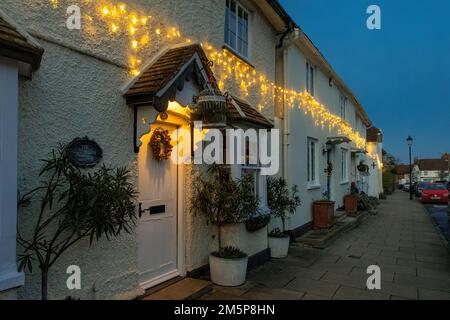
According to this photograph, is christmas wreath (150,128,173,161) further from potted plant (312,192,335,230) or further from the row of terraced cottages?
potted plant (312,192,335,230)

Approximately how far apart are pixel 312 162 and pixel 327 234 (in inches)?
119

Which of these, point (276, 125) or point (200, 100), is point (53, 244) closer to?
point (200, 100)

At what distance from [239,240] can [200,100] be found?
285 centimetres

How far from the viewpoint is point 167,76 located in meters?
4.21

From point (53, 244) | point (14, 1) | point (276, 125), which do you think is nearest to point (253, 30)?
point (276, 125)

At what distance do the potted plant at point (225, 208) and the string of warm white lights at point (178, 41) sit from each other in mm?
1969

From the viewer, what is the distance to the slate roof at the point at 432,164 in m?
89.6

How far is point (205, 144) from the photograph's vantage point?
6.10 metres

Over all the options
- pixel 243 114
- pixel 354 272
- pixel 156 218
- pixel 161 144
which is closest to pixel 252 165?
pixel 243 114

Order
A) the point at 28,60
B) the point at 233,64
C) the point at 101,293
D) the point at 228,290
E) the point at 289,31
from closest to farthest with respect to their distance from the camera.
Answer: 1. the point at 28,60
2. the point at 101,293
3. the point at 228,290
4. the point at 233,64
5. the point at 289,31

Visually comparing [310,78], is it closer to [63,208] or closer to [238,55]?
[238,55]

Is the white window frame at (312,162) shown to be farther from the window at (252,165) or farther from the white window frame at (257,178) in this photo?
the window at (252,165)

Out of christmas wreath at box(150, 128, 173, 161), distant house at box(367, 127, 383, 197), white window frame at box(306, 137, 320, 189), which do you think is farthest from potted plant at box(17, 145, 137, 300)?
distant house at box(367, 127, 383, 197)

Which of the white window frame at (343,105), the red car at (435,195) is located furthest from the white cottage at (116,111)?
the red car at (435,195)
